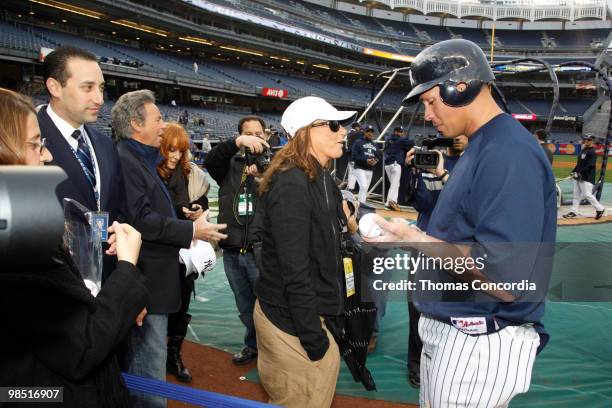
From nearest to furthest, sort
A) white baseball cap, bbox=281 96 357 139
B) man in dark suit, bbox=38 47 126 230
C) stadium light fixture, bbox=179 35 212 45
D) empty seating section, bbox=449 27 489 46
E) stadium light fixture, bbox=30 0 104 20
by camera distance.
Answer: man in dark suit, bbox=38 47 126 230 < white baseball cap, bbox=281 96 357 139 < stadium light fixture, bbox=30 0 104 20 < stadium light fixture, bbox=179 35 212 45 < empty seating section, bbox=449 27 489 46

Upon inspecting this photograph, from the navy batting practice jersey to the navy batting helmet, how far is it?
0.50 ft

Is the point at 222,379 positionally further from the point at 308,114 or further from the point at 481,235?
the point at 481,235

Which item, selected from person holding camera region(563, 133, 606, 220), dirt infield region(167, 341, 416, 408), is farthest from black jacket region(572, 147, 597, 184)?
dirt infield region(167, 341, 416, 408)

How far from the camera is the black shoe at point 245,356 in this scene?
3.93 meters

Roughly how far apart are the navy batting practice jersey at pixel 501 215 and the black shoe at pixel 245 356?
2591 millimetres

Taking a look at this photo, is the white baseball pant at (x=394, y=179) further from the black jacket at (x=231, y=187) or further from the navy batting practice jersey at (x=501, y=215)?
the navy batting practice jersey at (x=501, y=215)

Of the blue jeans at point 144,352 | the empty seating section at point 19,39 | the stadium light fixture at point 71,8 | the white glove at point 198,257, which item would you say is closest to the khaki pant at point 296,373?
the blue jeans at point 144,352

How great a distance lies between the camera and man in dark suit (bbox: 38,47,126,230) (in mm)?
2141

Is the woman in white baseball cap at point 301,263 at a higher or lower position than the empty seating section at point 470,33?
lower

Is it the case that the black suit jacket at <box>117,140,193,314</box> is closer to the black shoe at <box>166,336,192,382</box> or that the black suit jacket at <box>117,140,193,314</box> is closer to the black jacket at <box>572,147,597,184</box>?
the black shoe at <box>166,336,192,382</box>

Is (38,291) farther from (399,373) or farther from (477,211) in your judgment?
(399,373)

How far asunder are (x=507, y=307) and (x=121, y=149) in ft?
7.32

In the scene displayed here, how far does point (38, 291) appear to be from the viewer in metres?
1.16

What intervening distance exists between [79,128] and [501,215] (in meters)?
2.06
